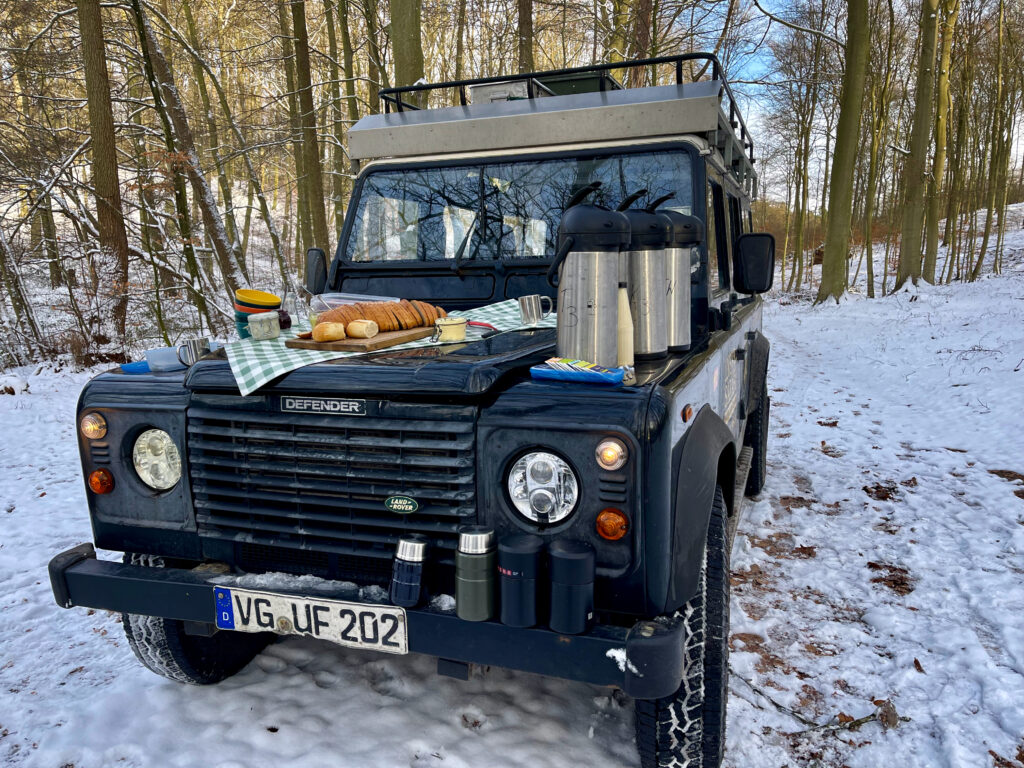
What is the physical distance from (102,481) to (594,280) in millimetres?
1880

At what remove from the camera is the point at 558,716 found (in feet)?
8.87

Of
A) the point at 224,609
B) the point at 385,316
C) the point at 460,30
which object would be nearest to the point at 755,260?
the point at 385,316

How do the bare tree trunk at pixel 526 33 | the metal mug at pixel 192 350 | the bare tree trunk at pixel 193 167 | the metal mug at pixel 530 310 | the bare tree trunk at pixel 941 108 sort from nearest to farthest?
the metal mug at pixel 192 350 → the metal mug at pixel 530 310 → the bare tree trunk at pixel 193 167 → the bare tree trunk at pixel 526 33 → the bare tree trunk at pixel 941 108

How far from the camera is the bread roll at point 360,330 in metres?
2.61

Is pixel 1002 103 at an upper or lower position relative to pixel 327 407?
upper

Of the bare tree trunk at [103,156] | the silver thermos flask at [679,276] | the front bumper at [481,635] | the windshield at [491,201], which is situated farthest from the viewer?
the bare tree trunk at [103,156]

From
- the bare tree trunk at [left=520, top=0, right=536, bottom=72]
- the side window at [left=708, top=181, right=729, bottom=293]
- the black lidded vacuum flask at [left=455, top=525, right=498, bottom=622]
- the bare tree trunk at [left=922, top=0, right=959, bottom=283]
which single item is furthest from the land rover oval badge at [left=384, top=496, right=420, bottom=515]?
the bare tree trunk at [left=922, top=0, right=959, bottom=283]

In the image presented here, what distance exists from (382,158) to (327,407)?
2162 mm

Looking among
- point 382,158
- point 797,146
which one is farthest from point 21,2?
point 797,146

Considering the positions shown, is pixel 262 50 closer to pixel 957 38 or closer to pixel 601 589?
pixel 957 38

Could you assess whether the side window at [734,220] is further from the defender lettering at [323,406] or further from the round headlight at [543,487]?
the defender lettering at [323,406]

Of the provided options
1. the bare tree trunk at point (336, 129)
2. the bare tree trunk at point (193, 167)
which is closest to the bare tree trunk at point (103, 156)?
the bare tree trunk at point (193, 167)

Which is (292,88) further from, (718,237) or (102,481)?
(102,481)

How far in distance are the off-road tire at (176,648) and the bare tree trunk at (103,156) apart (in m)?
9.40
